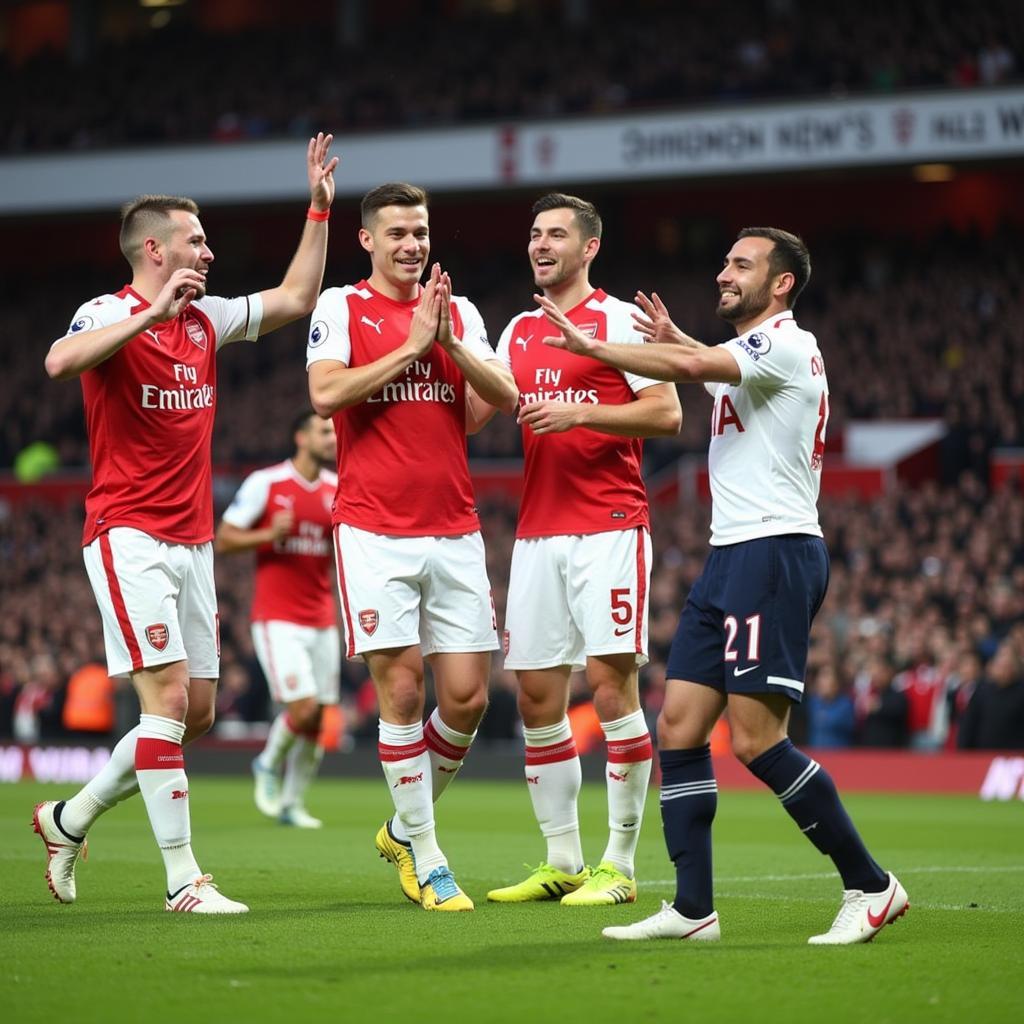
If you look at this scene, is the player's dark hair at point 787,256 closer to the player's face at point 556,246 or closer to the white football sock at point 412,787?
the player's face at point 556,246

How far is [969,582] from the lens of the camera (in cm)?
2083

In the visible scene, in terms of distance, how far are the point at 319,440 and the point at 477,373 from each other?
585 cm

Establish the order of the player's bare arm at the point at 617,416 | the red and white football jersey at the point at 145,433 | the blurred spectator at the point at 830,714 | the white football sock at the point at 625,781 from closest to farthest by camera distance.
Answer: the player's bare arm at the point at 617,416 < the red and white football jersey at the point at 145,433 < the white football sock at the point at 625,781 < the blurred spectator at the point at 830,714

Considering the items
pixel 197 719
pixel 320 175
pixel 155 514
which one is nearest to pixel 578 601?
pixel 197 719

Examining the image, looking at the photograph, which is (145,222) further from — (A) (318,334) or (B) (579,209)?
(B) (579,209)

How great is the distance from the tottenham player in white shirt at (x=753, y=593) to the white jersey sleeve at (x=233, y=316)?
1794 mm

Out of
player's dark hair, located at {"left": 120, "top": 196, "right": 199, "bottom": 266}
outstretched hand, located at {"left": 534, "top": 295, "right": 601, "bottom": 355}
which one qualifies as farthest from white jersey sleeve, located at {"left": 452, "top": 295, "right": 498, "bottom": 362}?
player's dark hair, located at {"left": 120, "top": 196, "right": 199, "bottom": 266}

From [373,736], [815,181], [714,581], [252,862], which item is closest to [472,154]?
[815,181]

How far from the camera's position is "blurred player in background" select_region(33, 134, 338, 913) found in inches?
283

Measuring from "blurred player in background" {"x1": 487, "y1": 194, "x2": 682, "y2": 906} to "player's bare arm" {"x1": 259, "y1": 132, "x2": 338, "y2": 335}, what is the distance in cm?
95

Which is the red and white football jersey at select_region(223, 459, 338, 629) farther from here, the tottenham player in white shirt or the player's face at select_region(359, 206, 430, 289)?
the tottenham player in white shirt

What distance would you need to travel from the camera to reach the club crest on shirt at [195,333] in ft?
25.0

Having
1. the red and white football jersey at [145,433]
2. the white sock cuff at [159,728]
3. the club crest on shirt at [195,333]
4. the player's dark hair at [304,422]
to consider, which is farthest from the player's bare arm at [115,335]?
the player's dark hair at [304,422]

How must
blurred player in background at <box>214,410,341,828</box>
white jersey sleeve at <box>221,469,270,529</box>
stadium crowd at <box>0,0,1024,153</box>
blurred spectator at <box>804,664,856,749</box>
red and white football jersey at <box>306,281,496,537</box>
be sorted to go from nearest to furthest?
red and white football jersey at <box>306,281,496,537</box> < blurred player in background at <box>214,410,341,828</box> < white jersey sleeve at <box>221,469,270,529</box> < blurred spectator at <box>804,664,856,749</box> < stadium crowd at <box>0,0,1024,153</box>
